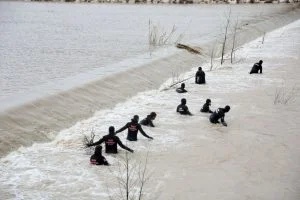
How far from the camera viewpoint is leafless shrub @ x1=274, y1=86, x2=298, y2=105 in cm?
1717

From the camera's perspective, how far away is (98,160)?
430 inches

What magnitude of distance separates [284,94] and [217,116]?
5.22 meters

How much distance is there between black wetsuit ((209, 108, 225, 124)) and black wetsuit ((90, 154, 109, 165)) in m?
4.69

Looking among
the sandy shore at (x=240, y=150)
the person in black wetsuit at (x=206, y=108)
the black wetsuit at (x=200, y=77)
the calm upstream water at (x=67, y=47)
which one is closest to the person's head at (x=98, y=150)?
the sandy shore at (x=240, y=150)

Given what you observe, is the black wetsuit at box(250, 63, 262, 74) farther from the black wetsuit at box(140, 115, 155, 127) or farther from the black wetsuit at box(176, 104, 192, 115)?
the black wetsuit at box(140, 115, 155, 127)

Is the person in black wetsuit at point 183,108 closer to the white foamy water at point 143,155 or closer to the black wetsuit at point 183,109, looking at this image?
the black wetsuit at point 183,109

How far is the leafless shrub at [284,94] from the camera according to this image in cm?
1717

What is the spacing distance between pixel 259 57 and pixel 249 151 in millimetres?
16212

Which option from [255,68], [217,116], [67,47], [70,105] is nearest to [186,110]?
[217,116]

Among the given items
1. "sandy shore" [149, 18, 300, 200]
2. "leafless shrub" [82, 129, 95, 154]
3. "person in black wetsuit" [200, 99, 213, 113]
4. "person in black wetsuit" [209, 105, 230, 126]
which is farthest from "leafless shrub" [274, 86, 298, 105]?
"leafless shrub" [82, 129, 95, 154]

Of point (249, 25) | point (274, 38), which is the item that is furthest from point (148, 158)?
point (249, 25)

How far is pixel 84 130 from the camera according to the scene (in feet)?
45.2

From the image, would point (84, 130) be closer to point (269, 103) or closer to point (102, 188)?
point (102, 188)

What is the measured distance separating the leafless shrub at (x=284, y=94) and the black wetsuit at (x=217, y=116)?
3738 millimetres
